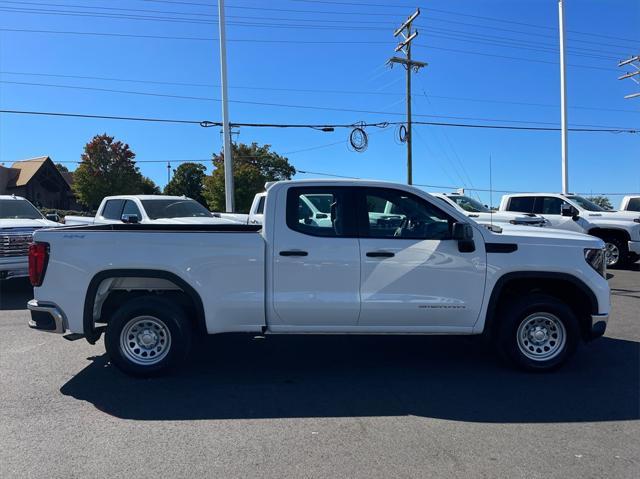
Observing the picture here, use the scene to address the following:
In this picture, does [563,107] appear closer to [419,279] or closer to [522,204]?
[522,204]

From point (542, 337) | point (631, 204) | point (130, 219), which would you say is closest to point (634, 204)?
point (631, 204)

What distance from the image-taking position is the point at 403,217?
5305 millimetres

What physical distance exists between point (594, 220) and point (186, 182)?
72.5m

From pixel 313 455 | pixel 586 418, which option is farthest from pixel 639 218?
pixel 313 455

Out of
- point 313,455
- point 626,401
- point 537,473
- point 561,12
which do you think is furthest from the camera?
point 561,12

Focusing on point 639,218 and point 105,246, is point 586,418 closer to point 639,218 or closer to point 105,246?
point 105,246

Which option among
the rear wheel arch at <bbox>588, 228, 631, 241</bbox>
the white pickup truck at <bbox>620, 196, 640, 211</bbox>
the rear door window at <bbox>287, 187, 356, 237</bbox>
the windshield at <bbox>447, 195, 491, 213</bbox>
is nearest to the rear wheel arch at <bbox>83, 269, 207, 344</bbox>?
the rear door window at <bbox>287, 187, 356, 237</bbox>

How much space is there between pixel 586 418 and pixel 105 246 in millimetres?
4529

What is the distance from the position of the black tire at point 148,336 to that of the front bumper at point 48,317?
0.43 m

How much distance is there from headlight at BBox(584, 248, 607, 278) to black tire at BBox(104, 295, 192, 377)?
405 cm

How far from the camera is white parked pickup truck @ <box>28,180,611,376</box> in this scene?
5023 millimetres

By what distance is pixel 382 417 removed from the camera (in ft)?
14.0

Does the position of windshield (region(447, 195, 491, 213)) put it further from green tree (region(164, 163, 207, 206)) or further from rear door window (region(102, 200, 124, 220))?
green tree (region(164, 163, 207, 206))

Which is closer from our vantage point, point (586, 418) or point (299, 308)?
point (586, 418)
